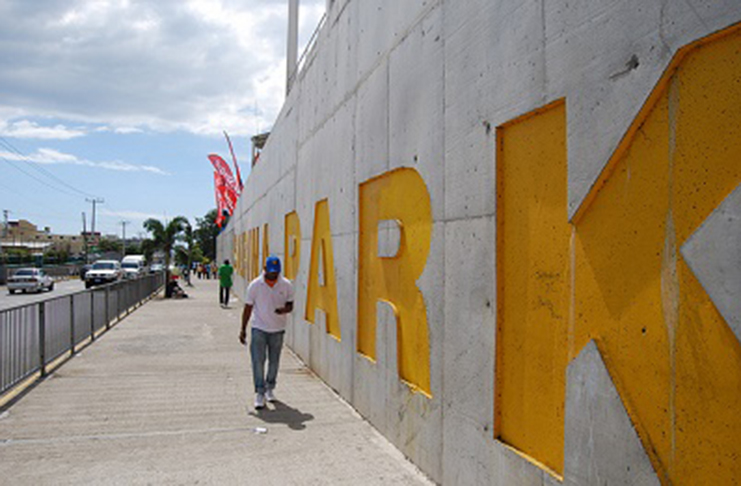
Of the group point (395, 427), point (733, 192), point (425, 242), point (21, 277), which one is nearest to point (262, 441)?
point (395, 427)

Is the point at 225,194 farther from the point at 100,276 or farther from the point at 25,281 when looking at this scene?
the point at 25,281

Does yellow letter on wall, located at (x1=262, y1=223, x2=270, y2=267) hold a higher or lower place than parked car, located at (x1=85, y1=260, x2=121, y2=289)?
higher

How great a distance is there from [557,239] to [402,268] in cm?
232

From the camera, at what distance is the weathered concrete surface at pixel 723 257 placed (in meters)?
2.13

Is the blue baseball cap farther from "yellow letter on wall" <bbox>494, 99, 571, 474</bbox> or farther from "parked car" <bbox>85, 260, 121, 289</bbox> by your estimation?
"parked car" <bbox>85, 260, 121, 289</bbox>

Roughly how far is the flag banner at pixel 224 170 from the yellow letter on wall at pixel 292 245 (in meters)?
37.1

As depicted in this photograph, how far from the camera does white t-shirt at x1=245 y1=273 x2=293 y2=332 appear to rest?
7.21 m

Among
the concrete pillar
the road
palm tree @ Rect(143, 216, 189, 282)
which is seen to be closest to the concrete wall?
the concrete pillar

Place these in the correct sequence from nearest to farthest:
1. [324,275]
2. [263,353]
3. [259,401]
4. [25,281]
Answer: [259,401] → [263,353] → [324,275] → [25,281]

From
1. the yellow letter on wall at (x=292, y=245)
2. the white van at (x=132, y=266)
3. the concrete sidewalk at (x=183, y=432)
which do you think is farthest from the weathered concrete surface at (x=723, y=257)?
the white van at (x=132, y=266)

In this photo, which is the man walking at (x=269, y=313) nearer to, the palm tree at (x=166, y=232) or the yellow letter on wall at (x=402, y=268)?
the yellow letter on wall at (x=402, y=268)

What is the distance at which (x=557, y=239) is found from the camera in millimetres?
3215

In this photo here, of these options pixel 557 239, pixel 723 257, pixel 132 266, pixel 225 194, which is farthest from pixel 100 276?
pixel 723 257

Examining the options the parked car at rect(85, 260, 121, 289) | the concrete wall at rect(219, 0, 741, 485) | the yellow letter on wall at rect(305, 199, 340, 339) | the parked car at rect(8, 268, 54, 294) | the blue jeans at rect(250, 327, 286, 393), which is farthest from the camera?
the parked car at rect(85, 260, 121, 289)
